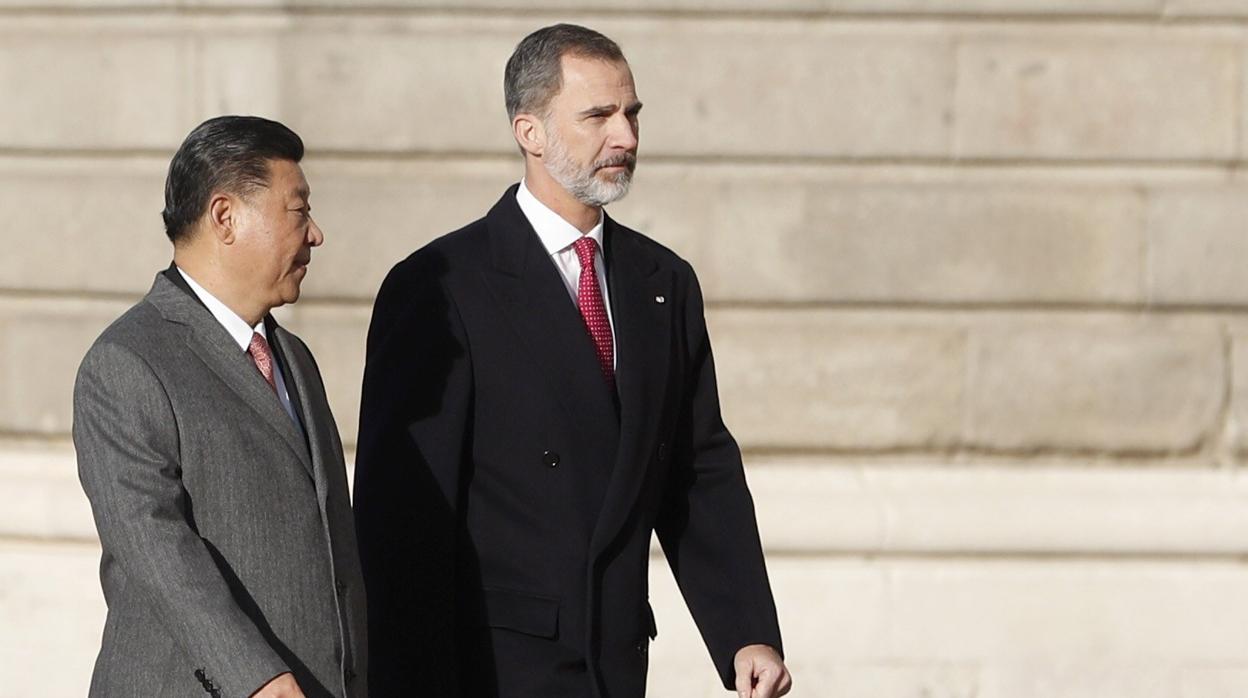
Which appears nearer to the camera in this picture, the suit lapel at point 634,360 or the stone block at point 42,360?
the suit lapel at point 634,360

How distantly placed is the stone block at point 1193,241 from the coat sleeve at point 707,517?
2.71 m

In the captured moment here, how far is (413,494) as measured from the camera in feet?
11.3

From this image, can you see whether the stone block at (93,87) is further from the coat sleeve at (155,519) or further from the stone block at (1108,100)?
the coat sleeve at (155,519)

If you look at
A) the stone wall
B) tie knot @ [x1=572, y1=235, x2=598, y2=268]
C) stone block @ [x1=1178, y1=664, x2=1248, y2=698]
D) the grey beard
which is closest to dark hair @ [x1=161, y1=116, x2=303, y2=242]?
the grey beard

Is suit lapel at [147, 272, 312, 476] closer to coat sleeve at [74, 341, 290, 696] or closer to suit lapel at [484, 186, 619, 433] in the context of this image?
coat sleeve at [74, 341, 290, 696]

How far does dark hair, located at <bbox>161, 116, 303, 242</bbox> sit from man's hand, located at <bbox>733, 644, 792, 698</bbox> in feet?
4.64

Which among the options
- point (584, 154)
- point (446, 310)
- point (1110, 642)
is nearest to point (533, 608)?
point (446, 310)

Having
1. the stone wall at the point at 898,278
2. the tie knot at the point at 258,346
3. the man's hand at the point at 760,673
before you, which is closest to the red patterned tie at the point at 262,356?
the tie knot at the point at 258,346

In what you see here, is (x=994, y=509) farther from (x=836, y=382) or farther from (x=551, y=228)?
(x=551, y=228)

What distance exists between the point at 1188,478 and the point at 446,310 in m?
3.33

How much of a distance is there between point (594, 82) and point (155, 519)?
1.30 meters

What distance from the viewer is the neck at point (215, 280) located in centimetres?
293

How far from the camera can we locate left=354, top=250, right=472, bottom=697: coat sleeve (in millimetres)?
3438

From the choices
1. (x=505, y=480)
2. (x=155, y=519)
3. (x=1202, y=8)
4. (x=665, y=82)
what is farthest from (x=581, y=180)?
(x=1202, y=8)
